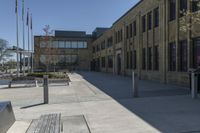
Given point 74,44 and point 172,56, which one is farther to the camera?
point 74,44

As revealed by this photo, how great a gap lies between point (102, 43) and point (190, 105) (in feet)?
147

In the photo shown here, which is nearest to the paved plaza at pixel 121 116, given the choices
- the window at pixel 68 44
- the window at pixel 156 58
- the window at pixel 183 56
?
the window at pixel 183 56

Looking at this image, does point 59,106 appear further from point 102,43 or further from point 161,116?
point 102,43

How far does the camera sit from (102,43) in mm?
54094

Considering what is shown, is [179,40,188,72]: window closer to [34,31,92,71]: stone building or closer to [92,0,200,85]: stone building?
[92,0,200,85]: stone building

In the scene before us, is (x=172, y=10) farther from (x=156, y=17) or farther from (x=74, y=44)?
(x=74, y=44)

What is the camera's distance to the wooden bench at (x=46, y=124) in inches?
268

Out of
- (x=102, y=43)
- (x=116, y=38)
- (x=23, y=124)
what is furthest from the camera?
(x=102, y=43)

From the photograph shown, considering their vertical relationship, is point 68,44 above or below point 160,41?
above

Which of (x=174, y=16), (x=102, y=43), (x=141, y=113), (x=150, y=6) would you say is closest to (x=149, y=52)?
(x=150, y=6)

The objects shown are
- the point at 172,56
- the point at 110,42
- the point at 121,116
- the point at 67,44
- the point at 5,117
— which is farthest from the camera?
the point at 67,44

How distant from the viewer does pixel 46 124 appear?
750 centimetres

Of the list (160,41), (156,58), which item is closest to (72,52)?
(156,58)

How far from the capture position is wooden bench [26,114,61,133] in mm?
6801
